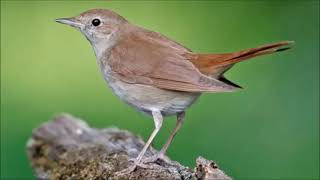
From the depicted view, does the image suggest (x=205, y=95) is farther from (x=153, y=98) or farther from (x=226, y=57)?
(x=226, y=57)

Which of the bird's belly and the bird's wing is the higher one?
the bird's wing

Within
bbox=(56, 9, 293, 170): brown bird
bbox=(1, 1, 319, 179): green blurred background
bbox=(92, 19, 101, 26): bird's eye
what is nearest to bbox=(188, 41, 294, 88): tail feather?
bbox=(56, 9, 293, 170): brown bird

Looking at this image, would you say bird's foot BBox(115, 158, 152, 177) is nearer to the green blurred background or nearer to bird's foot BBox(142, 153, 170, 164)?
bird's foot BBox(142, 153, 170, 164)

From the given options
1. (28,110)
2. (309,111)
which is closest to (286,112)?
(309,111)

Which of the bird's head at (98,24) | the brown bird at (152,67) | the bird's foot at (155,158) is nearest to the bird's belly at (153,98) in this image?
the brown bird at (152,67)

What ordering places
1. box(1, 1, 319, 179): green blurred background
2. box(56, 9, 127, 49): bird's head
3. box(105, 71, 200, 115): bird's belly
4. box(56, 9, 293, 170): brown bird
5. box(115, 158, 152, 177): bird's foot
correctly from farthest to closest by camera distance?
1. box(1, 1, 319, 179): green blurred background
2. box(56, 9, 127, 49): bird's head
3. box(105, 71, 200, 115): bird's belly
4. box(56, 9, 293, 170): brown bird
5. box(115, 158, 152, 177): bird's foot
